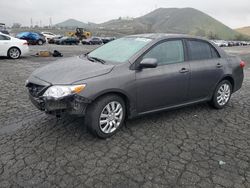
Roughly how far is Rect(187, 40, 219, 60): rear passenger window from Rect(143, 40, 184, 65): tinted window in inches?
10.4

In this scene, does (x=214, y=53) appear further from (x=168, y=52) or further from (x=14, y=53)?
(x=14, y=53)

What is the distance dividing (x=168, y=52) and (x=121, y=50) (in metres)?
0.87

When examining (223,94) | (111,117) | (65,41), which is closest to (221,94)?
(223,94)

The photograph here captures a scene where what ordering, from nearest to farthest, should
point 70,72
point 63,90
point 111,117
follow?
1. point 63,90
2. point 70,72
3. point 111,117

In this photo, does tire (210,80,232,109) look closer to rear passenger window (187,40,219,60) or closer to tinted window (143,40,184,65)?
rear passenger window (187,40,219,60)

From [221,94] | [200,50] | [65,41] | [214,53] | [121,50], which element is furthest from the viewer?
[65,41]

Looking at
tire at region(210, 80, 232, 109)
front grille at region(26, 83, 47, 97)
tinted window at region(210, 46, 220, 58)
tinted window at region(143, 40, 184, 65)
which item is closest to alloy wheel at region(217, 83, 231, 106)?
tire at region(210, 80, 232, 109)

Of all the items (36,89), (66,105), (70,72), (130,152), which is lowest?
(130,152)

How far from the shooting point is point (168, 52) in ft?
15.7

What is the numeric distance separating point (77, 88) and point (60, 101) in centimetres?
30

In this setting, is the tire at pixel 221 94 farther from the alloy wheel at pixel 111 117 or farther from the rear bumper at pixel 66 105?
the rear bumper at pixel 66 105

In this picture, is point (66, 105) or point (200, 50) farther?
point (200, 50)

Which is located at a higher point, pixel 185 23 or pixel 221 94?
pixel 185 23

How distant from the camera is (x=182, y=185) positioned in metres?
3.09
